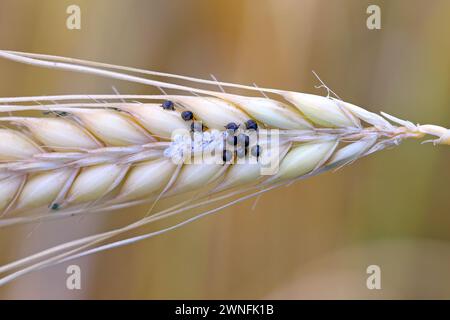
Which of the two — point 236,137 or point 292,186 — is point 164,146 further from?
point 292,186

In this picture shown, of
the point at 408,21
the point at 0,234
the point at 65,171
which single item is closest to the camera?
the point at 65,171

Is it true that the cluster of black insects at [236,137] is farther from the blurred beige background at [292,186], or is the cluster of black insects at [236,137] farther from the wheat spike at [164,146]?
the blurred beige background at [292,186]

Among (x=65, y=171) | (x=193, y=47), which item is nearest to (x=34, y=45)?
(x=193, y=47)

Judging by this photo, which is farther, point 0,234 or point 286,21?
point 286,21

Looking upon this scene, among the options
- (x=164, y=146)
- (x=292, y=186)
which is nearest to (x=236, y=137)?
(x=164, y=146)

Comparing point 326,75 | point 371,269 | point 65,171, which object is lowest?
point 371,269

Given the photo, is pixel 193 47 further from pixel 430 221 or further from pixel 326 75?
pixel 430 221

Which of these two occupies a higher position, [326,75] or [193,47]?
[193,47]
